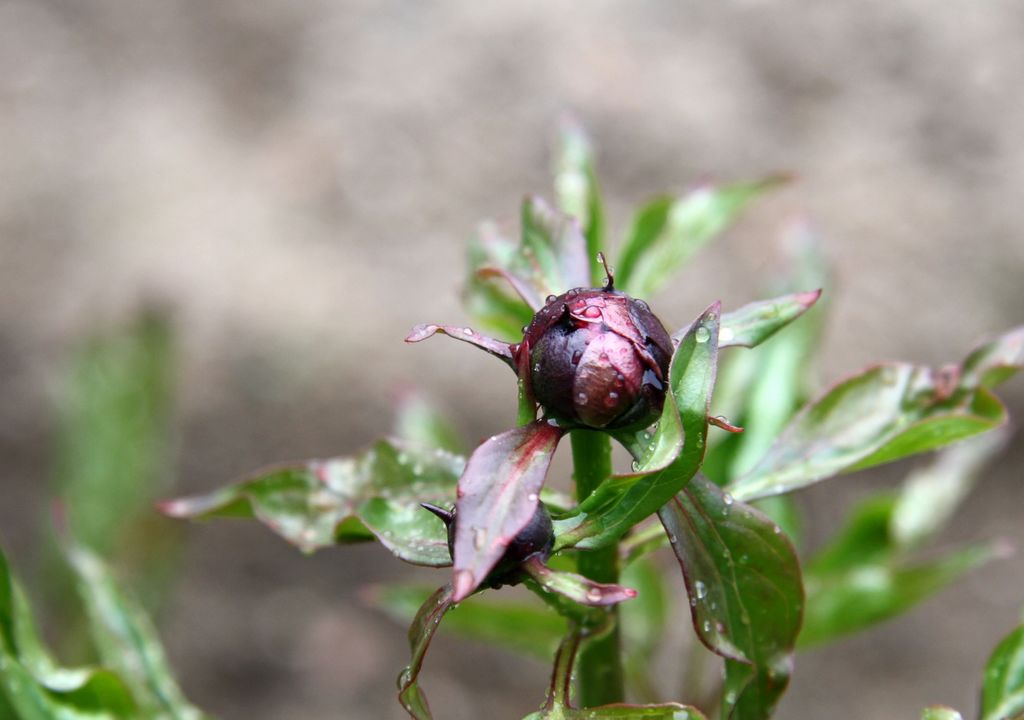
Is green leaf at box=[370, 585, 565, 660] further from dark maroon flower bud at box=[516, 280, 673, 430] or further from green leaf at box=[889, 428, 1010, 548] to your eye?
dark maroon flower bud at box=[516, 280, 673, 430]

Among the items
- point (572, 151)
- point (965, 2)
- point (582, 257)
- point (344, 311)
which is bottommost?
point (344, 311)

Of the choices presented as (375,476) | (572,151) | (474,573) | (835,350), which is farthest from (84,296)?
(474,573)

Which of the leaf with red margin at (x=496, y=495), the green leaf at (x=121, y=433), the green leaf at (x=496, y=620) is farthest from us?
the green leaf at (x=121, y=433)

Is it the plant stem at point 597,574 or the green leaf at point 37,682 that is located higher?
the plant stem at point 597,574

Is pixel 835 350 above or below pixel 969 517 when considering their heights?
above

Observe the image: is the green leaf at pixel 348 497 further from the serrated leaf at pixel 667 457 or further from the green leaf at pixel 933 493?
the green leaf at pixel 933 493

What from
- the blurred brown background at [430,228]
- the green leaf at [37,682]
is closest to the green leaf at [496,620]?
the green leaf at [37,682]

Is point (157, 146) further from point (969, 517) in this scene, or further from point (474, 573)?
point (474, 573)
